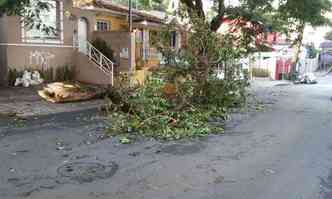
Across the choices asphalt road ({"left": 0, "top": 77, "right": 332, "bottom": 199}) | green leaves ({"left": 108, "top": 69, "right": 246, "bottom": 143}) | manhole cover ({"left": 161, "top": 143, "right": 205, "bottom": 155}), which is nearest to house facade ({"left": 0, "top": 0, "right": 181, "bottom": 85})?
green leaves ({"left": 108, "top": 69, "right": 246, "bottom": 143})

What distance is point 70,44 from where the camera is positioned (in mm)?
19172

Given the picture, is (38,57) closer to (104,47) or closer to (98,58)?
(98,58)

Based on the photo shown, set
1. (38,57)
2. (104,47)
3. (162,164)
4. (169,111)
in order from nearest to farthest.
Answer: (162,164) < (169,111) < (38,57) < (104,47)

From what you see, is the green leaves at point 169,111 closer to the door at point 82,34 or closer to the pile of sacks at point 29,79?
the pile of sacks at point 29,79

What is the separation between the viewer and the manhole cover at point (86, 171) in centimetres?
602

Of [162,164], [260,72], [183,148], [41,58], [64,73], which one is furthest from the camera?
[260,72]

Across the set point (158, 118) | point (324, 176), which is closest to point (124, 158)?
point (158, 118)

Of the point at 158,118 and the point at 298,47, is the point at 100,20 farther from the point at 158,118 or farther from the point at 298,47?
the point at 298,47

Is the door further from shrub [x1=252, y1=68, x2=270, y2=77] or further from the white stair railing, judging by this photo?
shrub [x1=252, y1=68, x2=270, y2=77]

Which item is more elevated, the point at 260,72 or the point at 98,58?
the point at 98,58

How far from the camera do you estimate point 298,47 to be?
3809 cm

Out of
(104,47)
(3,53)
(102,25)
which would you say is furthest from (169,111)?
(102,25)

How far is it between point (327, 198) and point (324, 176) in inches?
42.9

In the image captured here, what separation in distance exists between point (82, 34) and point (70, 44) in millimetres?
2086
